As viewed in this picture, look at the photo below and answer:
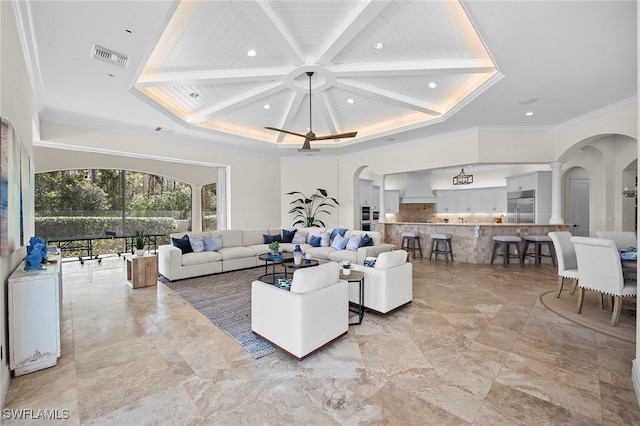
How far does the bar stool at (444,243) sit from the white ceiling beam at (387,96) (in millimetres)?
2908

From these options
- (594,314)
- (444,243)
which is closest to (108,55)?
(594,314)

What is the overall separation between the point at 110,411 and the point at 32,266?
5.26 ft

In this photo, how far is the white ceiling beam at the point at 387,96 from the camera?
422 centimetres

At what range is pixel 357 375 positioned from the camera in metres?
2.23

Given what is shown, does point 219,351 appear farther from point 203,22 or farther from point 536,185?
Answer: point 536,185

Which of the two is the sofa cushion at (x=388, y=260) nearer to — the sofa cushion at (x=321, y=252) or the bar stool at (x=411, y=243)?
the sofa cushion at (x=321, y=252)

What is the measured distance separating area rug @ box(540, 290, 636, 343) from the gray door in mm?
4445

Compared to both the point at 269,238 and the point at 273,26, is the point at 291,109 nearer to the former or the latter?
the point at 273,26

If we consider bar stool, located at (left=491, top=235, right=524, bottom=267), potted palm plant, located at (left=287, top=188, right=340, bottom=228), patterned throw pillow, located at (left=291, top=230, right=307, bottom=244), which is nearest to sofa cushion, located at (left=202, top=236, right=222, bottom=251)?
patterned throw pillow, located at (left=291, top=230, right=307, bottom=244)

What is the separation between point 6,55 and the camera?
2.09 meters

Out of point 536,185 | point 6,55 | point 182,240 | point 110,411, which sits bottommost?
point 110,411

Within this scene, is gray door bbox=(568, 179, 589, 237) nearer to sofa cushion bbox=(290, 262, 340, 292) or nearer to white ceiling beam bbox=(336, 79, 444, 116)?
white ceiling beam bbox=(336, 79, 444, 116)

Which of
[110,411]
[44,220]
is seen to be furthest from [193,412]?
[44,220]

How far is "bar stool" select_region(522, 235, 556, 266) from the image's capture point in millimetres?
5926
